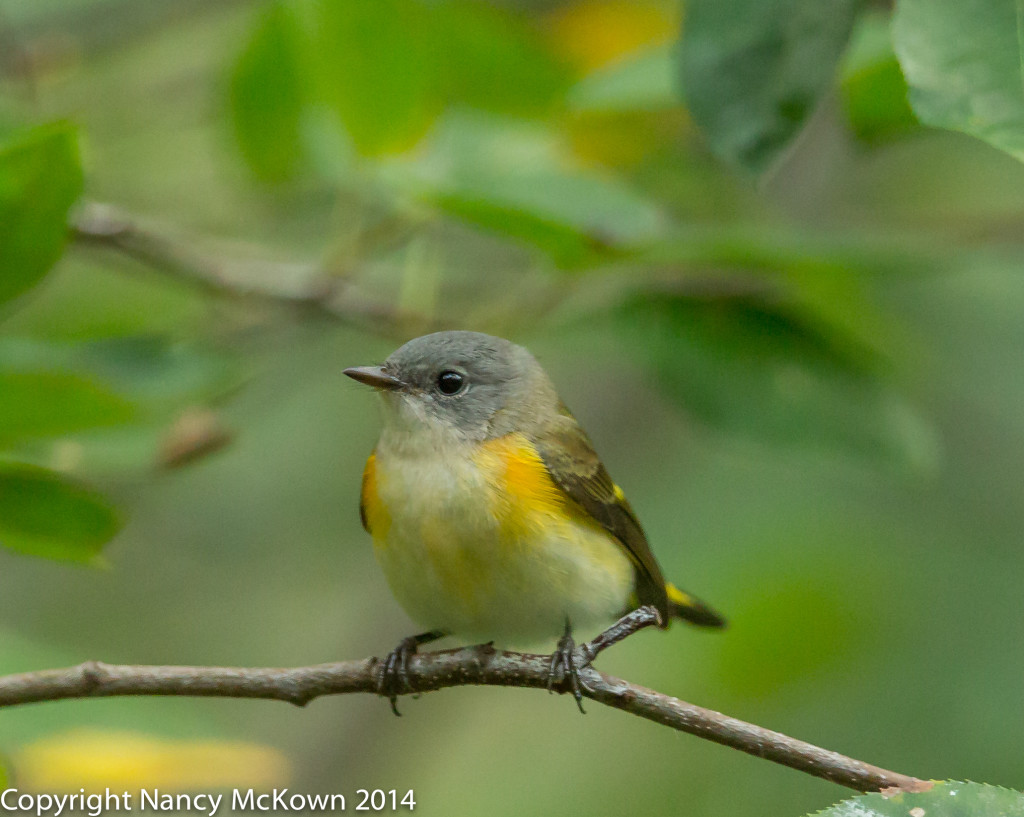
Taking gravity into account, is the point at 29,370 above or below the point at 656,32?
below

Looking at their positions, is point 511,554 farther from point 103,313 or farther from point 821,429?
point 103,313

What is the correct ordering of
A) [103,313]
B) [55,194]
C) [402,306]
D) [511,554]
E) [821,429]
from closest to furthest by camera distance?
1. [55,194]
2. [511,554]
3. [821,429]
4. [402,306]
5. [103,313]

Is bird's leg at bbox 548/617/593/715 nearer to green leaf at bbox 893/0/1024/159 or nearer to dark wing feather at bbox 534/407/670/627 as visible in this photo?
dark wing feather at bbox 534/407/670/627

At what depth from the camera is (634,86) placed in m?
2.93

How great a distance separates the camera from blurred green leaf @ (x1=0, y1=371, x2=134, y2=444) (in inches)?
83.4

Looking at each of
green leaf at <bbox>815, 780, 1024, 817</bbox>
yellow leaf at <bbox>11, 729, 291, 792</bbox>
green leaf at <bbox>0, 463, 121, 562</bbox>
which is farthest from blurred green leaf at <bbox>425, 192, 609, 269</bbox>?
green leaf at <bbox>815, 780, 1024, 817</bbox>

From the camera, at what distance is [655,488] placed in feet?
16.0

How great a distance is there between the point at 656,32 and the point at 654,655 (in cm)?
266

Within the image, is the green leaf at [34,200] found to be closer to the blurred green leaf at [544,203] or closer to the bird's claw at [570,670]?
the blurred green leaf at [544,203]

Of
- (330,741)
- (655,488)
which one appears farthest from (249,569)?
(655,488)

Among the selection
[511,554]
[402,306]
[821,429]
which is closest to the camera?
[511,554]

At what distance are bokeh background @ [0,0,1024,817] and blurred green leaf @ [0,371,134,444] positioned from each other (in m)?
0.08

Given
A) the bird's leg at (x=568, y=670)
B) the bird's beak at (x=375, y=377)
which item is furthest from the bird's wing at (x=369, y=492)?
the bird's leg at (x=568, y=670)

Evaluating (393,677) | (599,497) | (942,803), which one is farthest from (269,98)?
(942,803)
